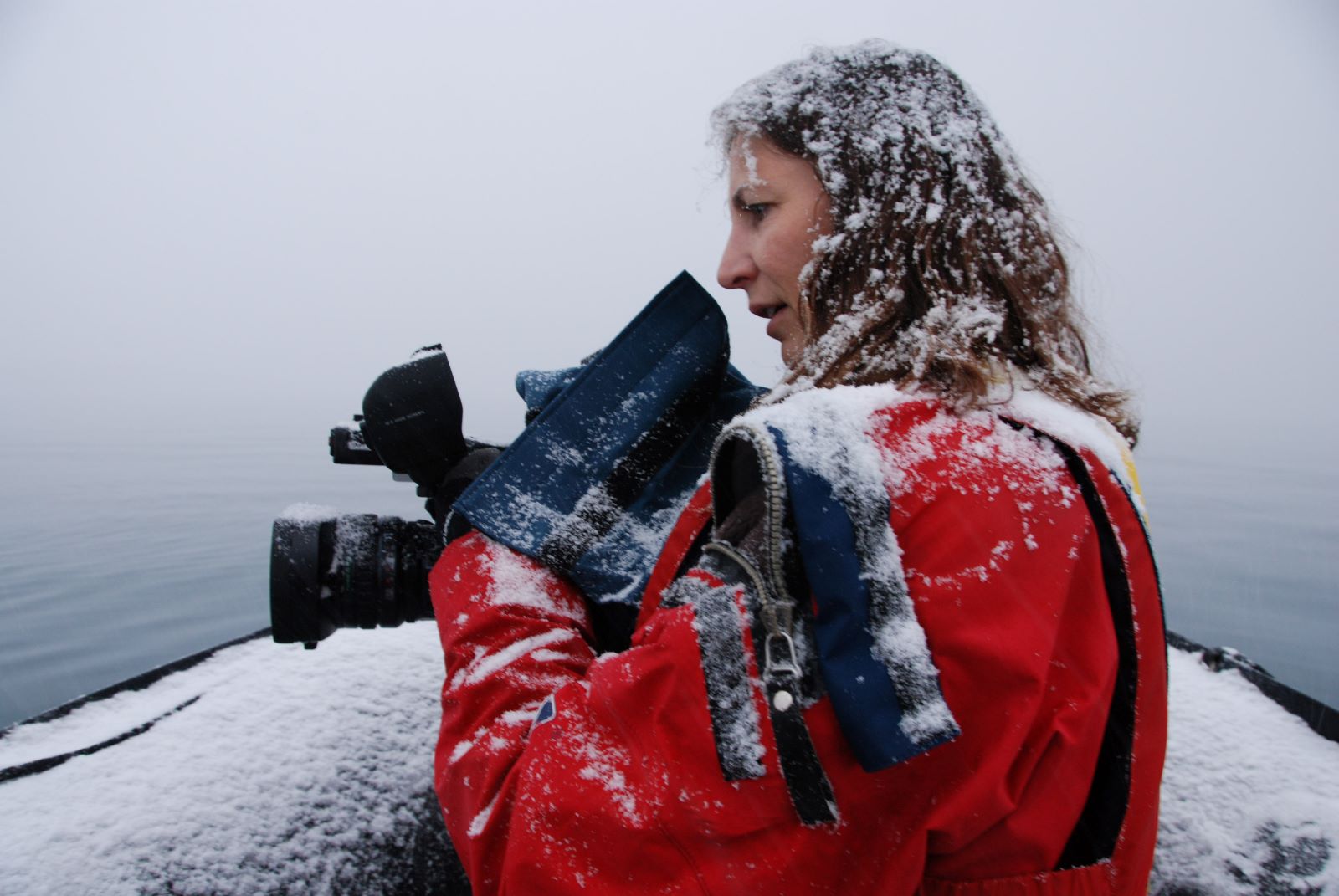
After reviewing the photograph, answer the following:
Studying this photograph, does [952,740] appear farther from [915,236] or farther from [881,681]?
[915,236]

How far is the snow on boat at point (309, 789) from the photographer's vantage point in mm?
1018

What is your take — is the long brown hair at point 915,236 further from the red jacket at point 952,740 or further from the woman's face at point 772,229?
the red jacket at point 952,740

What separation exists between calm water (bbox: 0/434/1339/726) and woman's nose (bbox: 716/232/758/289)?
341 centimetres

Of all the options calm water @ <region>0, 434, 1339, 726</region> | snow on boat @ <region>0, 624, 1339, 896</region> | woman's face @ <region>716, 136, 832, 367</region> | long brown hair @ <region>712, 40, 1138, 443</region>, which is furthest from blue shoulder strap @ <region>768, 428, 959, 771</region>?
calm water @ <region>0, 434, 1339, 726</region>

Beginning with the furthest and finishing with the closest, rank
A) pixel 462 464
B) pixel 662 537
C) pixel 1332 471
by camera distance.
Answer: pixel 1332 471 < pixel 462 464 < pixel 662 537

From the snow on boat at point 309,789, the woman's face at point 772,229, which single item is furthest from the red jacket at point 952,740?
the snow on boat at point 309,789

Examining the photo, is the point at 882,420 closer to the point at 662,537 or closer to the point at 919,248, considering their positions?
the point at 919,248

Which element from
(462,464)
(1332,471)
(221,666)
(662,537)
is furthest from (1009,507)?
(1332,471)

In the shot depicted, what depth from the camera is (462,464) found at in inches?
36.8

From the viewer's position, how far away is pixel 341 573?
2.97ft

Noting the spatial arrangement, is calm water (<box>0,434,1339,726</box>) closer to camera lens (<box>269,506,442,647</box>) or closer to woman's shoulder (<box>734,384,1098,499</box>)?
camera lens (<box>269,506,442,647</box>)

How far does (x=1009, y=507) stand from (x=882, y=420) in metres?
0.10

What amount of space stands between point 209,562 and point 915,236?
5332 mm

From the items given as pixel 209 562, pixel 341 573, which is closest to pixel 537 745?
pixel 341 573
